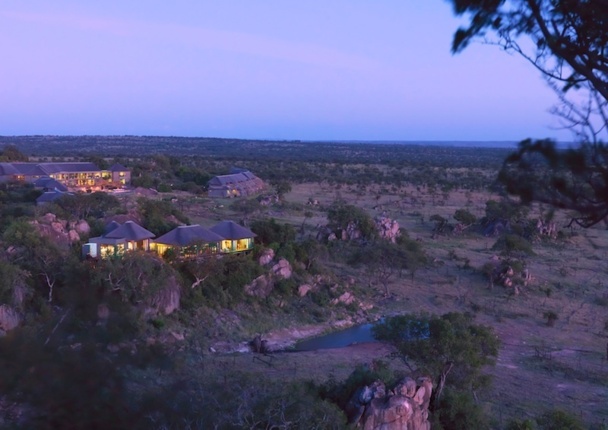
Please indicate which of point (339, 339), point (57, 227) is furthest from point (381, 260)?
point (57, 227)

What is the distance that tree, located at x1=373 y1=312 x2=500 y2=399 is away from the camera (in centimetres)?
1439

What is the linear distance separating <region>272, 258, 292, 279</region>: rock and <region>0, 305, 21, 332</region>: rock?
956 centimetres

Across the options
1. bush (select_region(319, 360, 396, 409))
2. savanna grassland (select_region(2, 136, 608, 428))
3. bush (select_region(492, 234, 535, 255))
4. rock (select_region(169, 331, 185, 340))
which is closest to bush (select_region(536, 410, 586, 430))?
savanna grassland (select_region(2, 136, 608, 428))

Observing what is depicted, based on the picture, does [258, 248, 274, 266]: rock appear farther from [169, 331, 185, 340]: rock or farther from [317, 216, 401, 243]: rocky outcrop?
[317, 216, 401, 243]: rocky outcrop

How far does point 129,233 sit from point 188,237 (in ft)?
7.57

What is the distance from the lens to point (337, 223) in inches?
1261

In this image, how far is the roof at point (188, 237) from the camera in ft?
77.2

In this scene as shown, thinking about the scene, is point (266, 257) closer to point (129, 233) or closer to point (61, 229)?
point (129, 233)

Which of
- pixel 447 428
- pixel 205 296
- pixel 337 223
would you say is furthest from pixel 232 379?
pixel 337 223

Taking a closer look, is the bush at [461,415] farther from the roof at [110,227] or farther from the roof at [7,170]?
the roof at [7,170]

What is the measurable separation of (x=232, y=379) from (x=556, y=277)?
19.6 metres

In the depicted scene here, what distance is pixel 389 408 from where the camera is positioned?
11.0m

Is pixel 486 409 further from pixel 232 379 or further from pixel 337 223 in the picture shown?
pixel 337 223

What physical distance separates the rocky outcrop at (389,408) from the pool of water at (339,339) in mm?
8291
